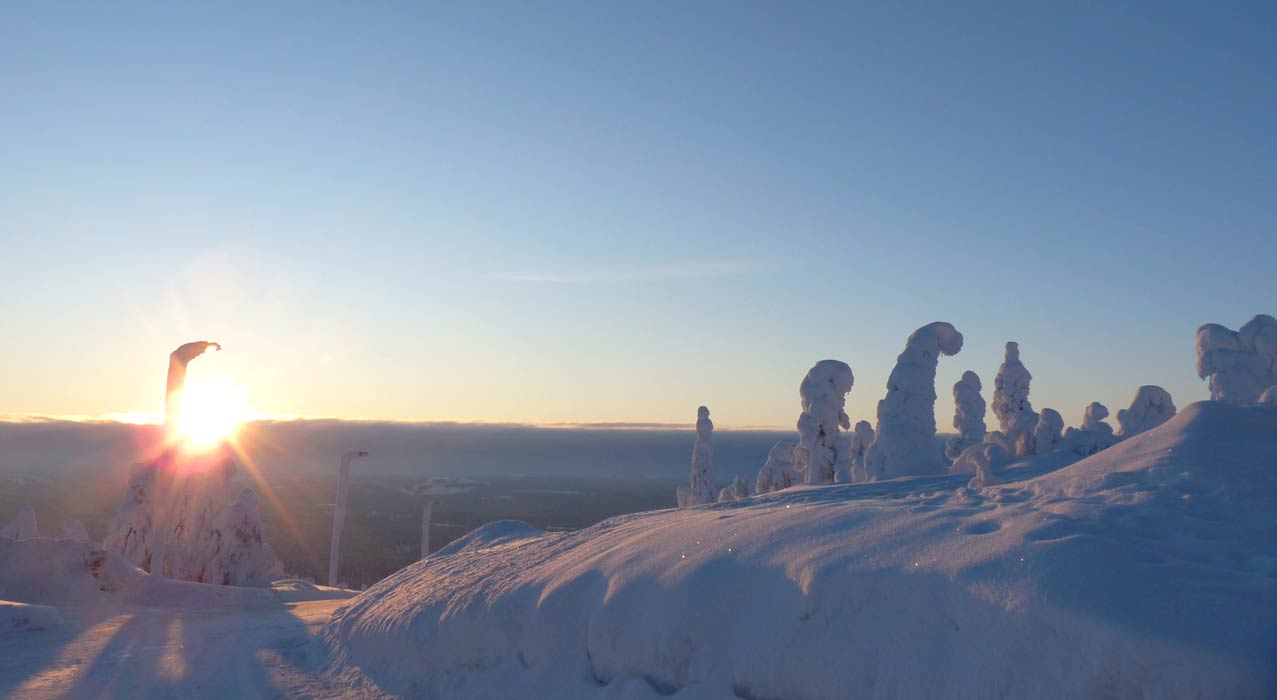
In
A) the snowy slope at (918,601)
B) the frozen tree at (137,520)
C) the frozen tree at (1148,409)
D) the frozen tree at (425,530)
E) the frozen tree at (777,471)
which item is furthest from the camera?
the frozen tree at (777,471)

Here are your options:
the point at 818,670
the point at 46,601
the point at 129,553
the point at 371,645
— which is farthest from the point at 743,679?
the point at 129,553

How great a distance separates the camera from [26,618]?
12562 mm

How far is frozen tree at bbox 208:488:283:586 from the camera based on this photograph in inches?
1065

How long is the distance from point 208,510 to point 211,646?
1856cm

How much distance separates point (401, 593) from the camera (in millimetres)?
11562

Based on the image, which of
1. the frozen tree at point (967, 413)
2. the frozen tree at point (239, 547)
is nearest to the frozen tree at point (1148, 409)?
the frozen tree at point (967, 413)

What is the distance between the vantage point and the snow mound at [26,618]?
12.2m

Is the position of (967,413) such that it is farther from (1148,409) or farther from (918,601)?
(918,601)

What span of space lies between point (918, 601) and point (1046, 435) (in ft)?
45.1

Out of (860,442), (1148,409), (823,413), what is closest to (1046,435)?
(1148,409)

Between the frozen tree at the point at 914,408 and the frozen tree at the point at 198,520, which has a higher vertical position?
the frozen tree at the point at 914,408

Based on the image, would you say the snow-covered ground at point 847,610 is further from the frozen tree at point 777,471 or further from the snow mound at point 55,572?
the frozen tree at point 777,471

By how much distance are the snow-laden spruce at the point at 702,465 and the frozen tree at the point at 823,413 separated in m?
15.4

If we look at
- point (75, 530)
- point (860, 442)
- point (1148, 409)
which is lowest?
point (75, 530)
